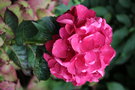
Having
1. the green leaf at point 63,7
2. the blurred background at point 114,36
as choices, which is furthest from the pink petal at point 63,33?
the green leaf at point 63,7

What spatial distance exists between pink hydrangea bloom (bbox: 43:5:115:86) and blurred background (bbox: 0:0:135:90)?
22 cm

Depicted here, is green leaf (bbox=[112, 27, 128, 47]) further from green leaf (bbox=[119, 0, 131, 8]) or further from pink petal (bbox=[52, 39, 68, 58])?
pink petal (bbox=[52, 39, 68, 58])

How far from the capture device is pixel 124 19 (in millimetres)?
1359

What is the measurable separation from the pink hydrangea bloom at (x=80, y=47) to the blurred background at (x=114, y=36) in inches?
8.6

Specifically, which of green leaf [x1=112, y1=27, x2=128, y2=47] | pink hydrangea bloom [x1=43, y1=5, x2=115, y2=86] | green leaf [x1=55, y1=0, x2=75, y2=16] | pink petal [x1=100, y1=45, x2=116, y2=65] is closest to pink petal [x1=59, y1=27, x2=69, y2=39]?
pink hydrangea bloom [x1=43, y1=5, x2=115, y2=86]

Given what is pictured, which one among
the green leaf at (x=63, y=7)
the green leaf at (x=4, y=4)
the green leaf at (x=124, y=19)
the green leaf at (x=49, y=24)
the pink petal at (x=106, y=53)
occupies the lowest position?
the green leaf at (x=124, y=19)

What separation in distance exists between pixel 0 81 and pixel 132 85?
1023 millimetres

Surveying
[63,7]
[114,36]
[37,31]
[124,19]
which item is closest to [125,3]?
[124,19]

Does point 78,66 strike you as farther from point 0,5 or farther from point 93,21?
point 0,5

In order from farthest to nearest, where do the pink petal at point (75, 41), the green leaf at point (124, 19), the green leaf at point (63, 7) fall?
the green leaf at point (124, 19) < the green leaf at point (63, 7) < the pink petal at point (75, 41)

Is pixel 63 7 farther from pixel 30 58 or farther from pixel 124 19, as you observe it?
pixel 124 19

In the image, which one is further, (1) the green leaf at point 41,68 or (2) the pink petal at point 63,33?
(1) the green leaf at point 41,68

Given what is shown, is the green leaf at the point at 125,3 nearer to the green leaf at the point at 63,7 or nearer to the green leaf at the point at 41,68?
the green leaf at the point at 63,7

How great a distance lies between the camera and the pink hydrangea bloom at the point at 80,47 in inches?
24.3
